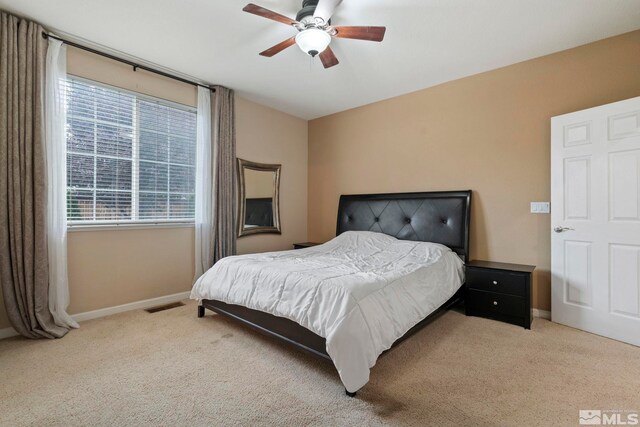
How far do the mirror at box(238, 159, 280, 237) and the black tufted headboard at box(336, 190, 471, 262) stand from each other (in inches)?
43.0

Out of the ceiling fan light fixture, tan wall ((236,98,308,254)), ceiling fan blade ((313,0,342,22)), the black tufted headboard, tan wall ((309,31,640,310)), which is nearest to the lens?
ceiling fan blade ((313,0,342,22))

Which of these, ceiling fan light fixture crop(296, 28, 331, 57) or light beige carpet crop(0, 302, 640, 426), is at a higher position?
ceiling fan light fixture crop(296, 28, 331, 57)

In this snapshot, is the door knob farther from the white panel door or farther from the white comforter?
the white comforter

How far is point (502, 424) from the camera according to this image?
1539 millimetres

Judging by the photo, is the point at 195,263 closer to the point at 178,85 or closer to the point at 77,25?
the point at 178,85

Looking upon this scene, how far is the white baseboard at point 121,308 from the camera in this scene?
8.39 ft

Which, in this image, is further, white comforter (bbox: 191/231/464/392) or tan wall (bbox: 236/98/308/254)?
tan wall (bbox: 236/98/308/254)

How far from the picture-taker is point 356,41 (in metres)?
2.78

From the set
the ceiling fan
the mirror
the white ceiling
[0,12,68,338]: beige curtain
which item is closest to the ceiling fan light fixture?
the ceiling fan

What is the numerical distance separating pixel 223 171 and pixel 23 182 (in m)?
1.90

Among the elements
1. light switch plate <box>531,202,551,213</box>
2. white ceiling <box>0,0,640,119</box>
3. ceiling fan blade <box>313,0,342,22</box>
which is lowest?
light switch plate <box>531,202,551,213</box>

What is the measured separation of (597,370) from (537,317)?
1.08m

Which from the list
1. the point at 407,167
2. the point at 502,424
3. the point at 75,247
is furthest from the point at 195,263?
the point at 502,424

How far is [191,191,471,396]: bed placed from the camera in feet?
5.92
